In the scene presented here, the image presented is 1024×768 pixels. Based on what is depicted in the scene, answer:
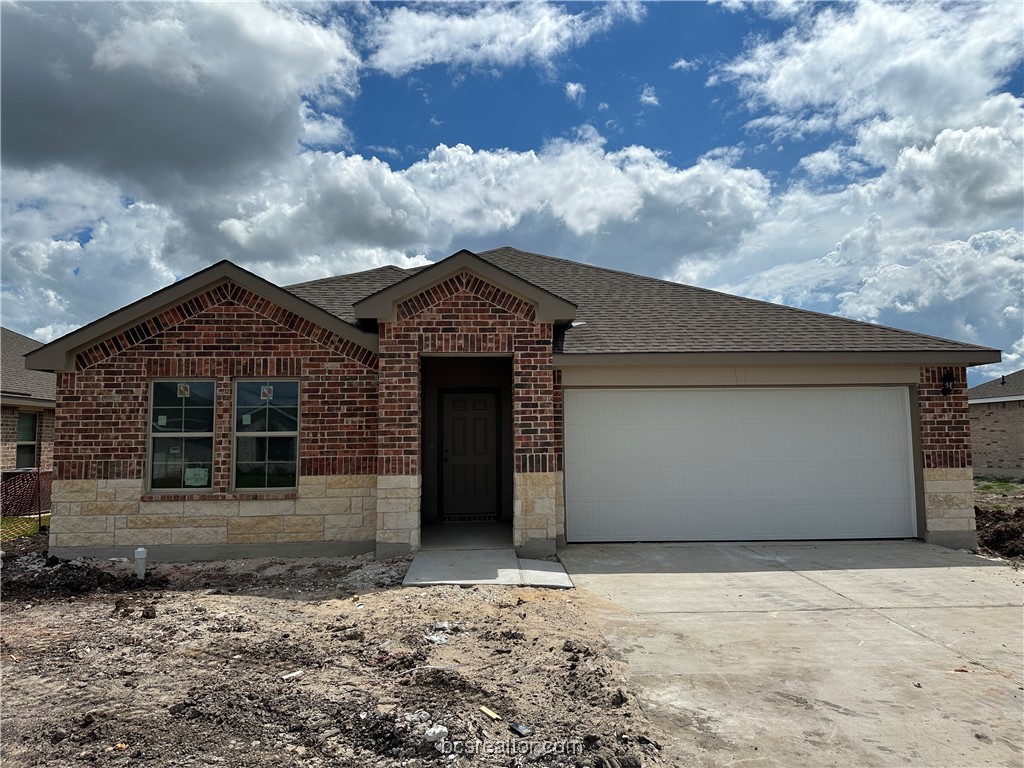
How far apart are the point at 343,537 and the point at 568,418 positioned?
3.76 m

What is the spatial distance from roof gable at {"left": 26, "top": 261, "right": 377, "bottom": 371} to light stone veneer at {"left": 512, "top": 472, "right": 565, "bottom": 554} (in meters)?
2.93

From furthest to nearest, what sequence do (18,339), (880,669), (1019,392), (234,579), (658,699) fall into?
(1019,392)
(18,339)
(234,579)
(880,669)
(658,699)

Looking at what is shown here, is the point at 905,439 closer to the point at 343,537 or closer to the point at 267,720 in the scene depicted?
the point at 343,537

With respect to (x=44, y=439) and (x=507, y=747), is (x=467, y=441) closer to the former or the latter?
(x=507, y=747)

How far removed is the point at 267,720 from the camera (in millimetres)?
4078

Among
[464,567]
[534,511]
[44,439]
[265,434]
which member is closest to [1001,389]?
[534,511]

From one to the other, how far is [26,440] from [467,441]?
12.5 metres

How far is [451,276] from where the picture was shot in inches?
349

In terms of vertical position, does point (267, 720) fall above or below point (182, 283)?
below

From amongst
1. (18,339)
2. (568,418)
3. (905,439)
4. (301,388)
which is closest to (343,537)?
(301,388)

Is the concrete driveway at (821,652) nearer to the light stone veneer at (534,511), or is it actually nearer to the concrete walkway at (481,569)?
the concrete walkway at (481,569)

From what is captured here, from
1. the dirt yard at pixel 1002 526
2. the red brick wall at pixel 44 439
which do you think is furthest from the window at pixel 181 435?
the dirt yard at pixel 1002 526

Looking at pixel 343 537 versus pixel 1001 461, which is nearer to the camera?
pixel 343 537

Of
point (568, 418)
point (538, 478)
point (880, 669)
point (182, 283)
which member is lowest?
point (880, 669)
